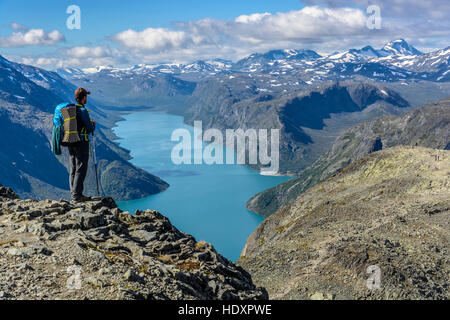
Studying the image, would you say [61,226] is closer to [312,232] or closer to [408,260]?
[408,260]

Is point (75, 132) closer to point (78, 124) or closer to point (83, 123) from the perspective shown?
point (78, 124)

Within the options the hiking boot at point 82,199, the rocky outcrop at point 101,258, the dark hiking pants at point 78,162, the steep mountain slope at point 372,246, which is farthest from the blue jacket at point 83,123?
the steep mountain slope at point 372,246

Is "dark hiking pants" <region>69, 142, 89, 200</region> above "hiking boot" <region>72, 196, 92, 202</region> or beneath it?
above

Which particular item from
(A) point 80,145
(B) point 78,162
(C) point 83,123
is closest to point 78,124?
(C) point 83,123

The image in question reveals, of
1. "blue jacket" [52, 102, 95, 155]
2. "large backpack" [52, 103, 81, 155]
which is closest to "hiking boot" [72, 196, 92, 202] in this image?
"blue jacket" [52, 102, 95, 155]

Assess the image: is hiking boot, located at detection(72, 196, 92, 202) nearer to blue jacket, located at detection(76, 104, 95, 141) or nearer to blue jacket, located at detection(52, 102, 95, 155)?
blue jacket, located at detection(52, 102, 95, 155)
